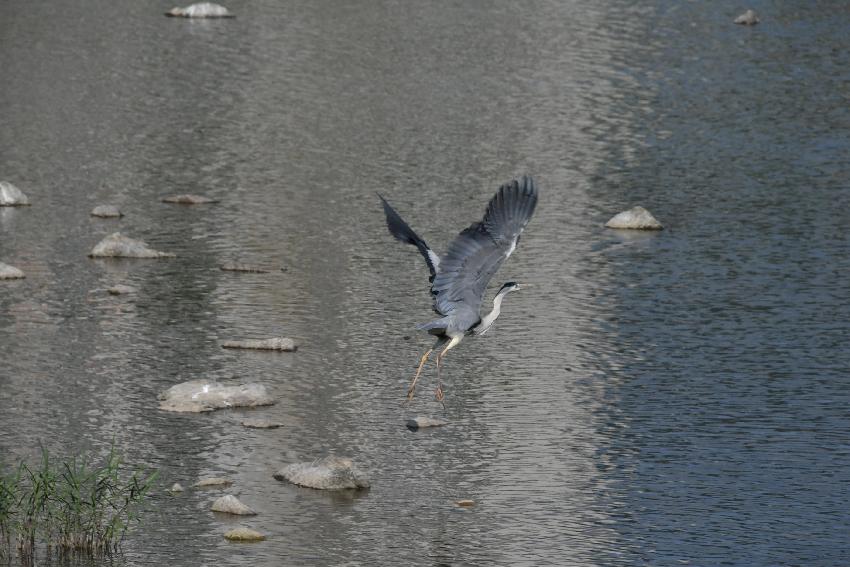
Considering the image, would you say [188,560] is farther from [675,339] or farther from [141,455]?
[675,339]

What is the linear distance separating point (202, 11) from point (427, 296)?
76.0ft

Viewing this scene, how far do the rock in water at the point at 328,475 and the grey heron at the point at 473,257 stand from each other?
1149 millimetres

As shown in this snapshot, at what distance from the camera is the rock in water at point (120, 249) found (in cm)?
2103

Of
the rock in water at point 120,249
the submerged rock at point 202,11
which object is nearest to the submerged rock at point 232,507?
the rock in water at point 120,249

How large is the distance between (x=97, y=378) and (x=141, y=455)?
2.31m

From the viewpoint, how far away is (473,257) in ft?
45.9

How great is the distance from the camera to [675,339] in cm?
1848

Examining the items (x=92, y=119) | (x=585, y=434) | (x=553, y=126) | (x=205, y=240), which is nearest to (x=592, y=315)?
(x=585, y=434)

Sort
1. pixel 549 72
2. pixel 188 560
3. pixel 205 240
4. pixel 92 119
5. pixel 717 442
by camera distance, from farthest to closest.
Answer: pixel 549 72 < pixel 92 119 < pixel 205 240 < pixel 717 442 < pixel 188 560

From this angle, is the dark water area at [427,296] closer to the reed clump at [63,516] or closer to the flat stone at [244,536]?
the flat stone at [244,536]

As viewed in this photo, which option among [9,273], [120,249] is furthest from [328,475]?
[120,249]

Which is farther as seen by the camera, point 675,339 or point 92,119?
point 92,119

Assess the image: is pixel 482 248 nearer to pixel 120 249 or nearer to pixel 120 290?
pixel 120 290

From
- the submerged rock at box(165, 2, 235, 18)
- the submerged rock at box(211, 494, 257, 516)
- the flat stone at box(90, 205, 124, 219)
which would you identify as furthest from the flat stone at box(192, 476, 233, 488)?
the submerged rock at box(165, 2, 235, 18)
